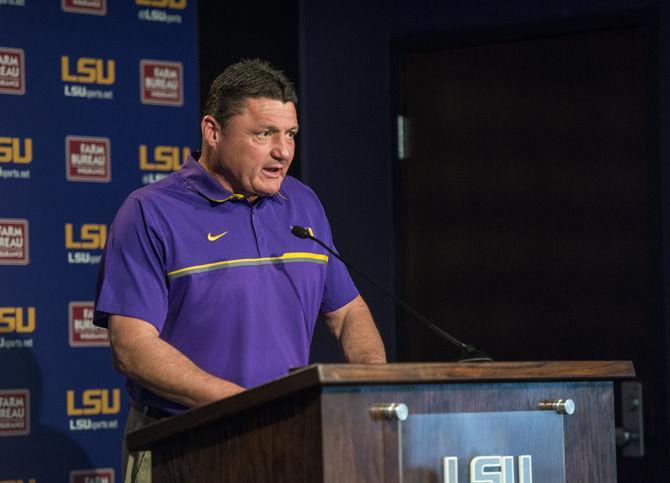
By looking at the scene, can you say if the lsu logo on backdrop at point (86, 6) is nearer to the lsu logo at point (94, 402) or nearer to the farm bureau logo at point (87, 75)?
the farm bureau logo at point (87, 75)

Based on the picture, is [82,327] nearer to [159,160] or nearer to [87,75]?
[159,160]

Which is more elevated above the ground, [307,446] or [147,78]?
[147,78]

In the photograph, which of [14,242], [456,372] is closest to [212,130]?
[456,372]

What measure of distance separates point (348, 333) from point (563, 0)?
2408 millimetres

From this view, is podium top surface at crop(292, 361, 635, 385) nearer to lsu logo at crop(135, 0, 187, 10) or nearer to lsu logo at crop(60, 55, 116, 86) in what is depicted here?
lsu logo at crop(60, 55, 116, 86)

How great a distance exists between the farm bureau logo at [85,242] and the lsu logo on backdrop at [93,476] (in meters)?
0.75

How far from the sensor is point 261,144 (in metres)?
2.73

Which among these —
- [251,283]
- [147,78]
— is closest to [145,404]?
[251,283]

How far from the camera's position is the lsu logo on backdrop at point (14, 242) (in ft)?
14.0

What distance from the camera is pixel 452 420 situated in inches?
77.7

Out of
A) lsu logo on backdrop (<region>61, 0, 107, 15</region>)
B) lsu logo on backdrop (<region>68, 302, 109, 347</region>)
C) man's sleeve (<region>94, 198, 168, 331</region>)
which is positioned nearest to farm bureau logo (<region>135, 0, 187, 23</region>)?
lsu logo on backdrop (<region>61, 0, 107, 15</region>)

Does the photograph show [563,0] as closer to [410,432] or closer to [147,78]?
[147,78]

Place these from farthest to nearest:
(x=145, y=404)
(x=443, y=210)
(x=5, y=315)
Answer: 1. (x=443, y=210)
2. (x=5, y=315)
3. (x=145, y=404)

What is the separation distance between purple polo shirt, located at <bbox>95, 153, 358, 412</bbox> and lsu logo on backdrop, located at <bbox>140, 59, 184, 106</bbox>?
1.99 meters
